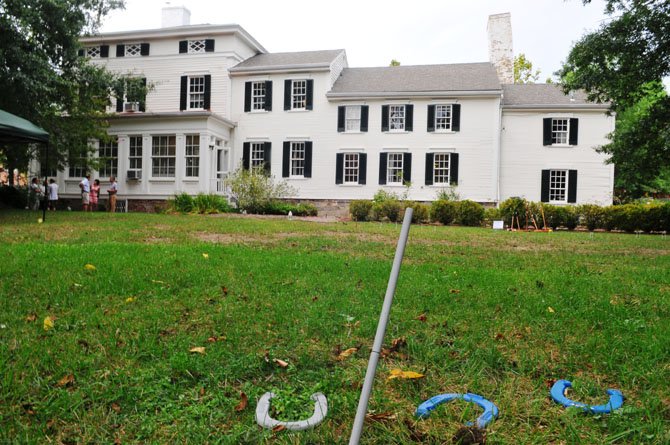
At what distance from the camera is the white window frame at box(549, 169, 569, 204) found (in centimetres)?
2403

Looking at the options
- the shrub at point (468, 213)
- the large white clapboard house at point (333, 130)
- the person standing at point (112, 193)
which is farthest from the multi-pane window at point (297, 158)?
the shrub at point (468, 213)

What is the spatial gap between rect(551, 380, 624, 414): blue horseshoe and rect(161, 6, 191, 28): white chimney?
1137 inches

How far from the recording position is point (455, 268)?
6.52 meters

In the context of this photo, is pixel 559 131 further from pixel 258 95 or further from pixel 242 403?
pixel 242 403

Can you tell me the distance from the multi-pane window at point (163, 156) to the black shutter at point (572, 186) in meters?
18.7

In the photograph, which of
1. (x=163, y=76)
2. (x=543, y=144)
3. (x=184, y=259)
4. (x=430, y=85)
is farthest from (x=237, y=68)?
(x=184, y=259)

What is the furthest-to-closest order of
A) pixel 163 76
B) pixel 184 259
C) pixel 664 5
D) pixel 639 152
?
pixel 163 76 < pixel 639 152 < pixel 664 5 < pixel 184 259

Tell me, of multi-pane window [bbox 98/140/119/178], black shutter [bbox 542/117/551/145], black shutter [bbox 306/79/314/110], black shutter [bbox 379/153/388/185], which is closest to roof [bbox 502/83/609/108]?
black shutter [bbox 542/117/551/145]

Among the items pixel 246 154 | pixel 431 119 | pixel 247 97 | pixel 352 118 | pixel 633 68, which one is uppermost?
pixel 247 97

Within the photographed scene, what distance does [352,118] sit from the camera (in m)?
24.9

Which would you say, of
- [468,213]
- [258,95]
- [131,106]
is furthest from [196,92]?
[468,213]

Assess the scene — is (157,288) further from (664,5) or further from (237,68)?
(237,68)

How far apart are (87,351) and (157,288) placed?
1550mm

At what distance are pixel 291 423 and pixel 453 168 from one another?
22.5 meters
